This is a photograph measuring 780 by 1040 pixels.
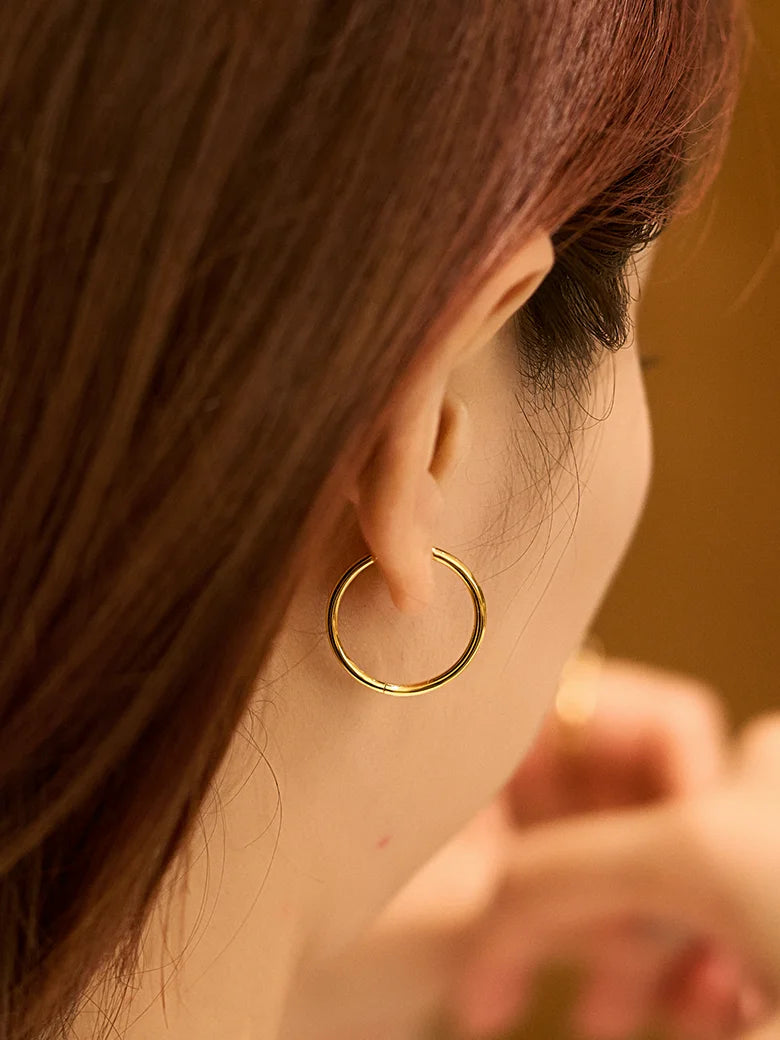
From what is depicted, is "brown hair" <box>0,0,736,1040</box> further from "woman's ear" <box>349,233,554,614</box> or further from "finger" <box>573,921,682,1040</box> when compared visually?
"finger" <box>573,921,682,1040</box>

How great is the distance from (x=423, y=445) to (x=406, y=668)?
0.11m

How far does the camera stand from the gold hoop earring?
36 cm

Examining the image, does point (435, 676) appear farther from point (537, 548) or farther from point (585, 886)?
point (585, 886)

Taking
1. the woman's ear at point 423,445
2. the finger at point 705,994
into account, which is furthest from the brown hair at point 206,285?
the finger at point 705,994

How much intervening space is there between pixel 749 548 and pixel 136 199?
78 cm

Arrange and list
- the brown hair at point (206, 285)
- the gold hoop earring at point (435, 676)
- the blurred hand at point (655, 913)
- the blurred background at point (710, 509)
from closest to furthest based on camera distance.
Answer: the brown hair at point (206, 285), the gold hoop earring at point (435, 676), the blurred hand at point (655, 913), the blurred background at point (710, 509)

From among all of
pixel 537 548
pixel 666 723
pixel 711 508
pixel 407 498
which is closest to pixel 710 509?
pixel 711 508

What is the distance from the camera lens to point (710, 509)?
0.93m

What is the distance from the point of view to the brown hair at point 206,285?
255mm

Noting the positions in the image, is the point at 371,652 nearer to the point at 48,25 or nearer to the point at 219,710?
the point at 219,710

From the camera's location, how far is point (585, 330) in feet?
1.27

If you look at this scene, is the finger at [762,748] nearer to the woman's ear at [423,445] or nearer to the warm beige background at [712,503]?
the warm beige background at [712,503]

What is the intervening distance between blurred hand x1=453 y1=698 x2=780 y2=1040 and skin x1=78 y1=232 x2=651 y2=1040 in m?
0.34

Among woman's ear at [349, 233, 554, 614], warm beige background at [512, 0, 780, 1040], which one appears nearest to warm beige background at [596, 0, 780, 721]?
warm beige background at [512, 0, 780, 1040]
